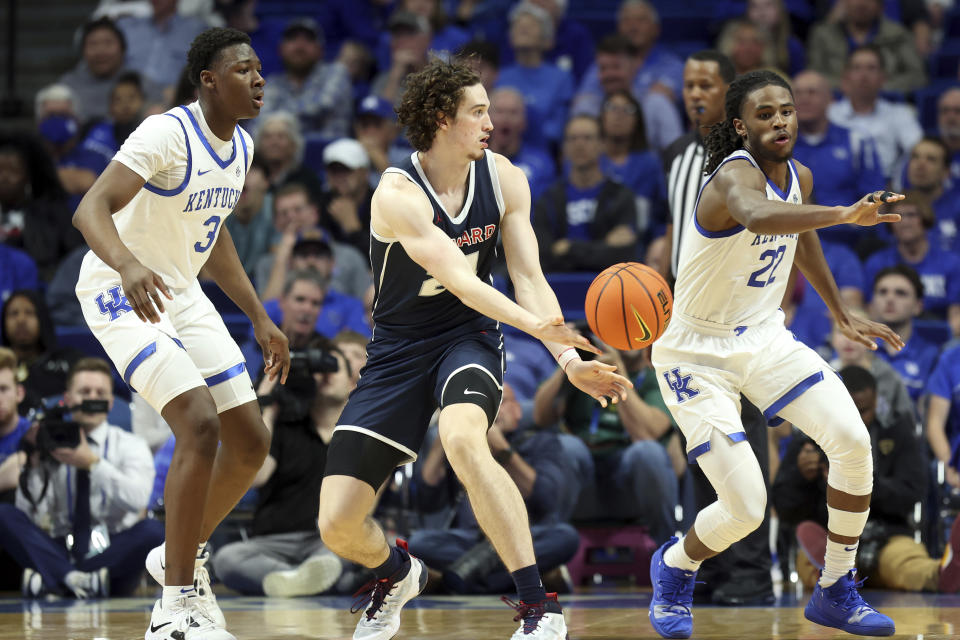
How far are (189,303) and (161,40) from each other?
7.84m

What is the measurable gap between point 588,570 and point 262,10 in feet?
26.9

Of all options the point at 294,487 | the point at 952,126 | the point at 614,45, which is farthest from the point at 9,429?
the point at 952,126

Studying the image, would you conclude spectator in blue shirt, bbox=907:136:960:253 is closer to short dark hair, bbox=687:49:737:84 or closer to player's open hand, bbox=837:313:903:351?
short dark hair, bbox=687:49:737:84

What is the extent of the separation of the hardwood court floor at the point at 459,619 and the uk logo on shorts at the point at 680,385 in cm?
96

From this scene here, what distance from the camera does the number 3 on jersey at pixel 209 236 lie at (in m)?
5.27

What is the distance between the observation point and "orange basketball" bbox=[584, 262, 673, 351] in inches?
183

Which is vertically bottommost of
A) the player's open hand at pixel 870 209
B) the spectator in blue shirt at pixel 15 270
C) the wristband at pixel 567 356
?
the wristband at pixel 567 356

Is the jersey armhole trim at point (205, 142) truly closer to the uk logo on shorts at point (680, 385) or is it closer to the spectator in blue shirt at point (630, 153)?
the uk logo on shorts at point (680, 385)

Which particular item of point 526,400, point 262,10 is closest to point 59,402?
point 526,400

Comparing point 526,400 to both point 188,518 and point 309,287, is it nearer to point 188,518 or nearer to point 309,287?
point 309,287

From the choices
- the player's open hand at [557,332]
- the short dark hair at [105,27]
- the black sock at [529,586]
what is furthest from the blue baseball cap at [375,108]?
the black sock at [529,586]

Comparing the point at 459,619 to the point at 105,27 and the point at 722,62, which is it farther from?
the point at 105,27

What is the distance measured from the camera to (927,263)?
931 cm

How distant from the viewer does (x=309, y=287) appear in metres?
7.99
